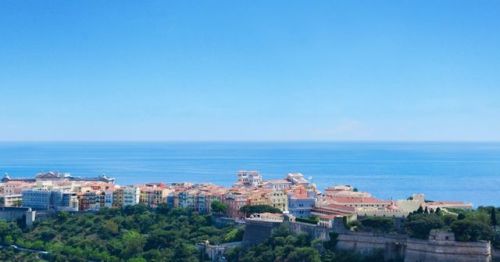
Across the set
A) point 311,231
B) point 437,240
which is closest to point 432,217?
point 437,240

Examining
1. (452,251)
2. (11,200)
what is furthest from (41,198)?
(452,251)

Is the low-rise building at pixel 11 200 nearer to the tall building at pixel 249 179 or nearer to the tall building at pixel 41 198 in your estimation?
the tall building at pixel 41 198

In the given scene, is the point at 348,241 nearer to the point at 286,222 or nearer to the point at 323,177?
the point at 286,222

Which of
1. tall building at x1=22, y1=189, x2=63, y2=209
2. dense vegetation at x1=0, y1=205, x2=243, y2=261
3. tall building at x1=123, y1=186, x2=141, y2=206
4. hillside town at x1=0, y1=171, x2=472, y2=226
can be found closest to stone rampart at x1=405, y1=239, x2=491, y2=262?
hillside town at x1=0, y1=171, x2=472, y2=226

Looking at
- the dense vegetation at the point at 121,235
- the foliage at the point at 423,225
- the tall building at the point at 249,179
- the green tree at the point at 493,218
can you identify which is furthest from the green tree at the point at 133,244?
the tall building at the point at 249,179

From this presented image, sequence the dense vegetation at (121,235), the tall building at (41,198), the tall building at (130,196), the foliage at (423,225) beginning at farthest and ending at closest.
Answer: the tall building at (41,198) → the tall building at (130,196) → the dense vegetation at (121,235) → the foliage at (423,225)

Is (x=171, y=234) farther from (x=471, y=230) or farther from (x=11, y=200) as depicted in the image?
(x=11, y=200)

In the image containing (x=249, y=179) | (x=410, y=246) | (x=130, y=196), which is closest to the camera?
(x=410, y=246)
